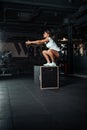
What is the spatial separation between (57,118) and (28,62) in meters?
10.4

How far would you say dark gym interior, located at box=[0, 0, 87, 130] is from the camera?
8.98 feet

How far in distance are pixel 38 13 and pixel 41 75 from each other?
3740 millimetres

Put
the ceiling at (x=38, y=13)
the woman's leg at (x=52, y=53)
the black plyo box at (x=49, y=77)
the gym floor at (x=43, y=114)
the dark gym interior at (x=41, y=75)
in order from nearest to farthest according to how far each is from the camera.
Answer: the gym floor at (x=43, y=114), the dark gym interior at (x=41, y=75), the black plyo box at (x=49, y=77), the woman's leg at (x=52, y=53), the ceiling at (x=38, y=13)

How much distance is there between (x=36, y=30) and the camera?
12.4m

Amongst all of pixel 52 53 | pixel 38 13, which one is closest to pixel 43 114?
pixel 52 53

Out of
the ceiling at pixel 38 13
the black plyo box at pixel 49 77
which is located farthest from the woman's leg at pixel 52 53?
the ceiling at pixel 38 13

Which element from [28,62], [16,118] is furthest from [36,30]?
[16,118]

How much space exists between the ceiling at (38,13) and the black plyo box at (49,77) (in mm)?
2272

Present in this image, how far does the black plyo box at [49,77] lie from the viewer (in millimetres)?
5430

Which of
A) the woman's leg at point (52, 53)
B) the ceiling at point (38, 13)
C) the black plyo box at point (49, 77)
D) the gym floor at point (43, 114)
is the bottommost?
the gym floor at point (43, 114)

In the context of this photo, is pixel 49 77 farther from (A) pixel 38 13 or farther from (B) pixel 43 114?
(A) pixel 38 13

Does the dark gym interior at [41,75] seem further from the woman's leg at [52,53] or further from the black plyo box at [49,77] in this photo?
the woman's leg at [52,53]

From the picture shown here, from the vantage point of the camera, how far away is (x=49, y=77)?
548cm

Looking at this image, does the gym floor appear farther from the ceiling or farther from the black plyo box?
the ceiling
